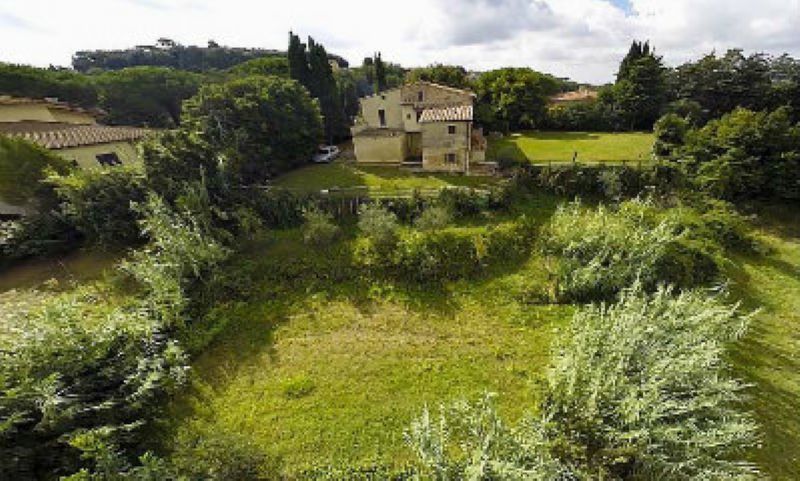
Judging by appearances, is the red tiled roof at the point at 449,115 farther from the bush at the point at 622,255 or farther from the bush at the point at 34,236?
the bush at the point at 34,236

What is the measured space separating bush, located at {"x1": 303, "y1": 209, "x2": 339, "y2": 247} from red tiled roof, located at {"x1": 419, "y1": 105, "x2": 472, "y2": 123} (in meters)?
12.0

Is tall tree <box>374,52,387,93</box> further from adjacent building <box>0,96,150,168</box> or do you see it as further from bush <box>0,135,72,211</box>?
bush <box>0,135,72,211</box>

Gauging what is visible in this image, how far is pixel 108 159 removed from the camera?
3142cm

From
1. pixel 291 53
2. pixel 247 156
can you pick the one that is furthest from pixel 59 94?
pixel 247 156

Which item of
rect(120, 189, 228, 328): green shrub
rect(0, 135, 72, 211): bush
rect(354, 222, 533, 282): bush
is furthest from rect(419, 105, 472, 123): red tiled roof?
rect(0, 135, 72, 211): bush

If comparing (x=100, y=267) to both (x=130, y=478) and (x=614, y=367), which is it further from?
(x=614, y=367)

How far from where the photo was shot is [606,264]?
20.5m

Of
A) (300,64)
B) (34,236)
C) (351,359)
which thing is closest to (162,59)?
(300,64)

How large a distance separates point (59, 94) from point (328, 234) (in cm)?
4782

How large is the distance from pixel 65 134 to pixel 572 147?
143 feet

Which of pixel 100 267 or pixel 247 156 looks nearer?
pixel 100 267

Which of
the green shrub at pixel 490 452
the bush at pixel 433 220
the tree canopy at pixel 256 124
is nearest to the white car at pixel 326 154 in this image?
the tree canopy at pixel 256 124

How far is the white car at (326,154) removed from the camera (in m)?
38.7

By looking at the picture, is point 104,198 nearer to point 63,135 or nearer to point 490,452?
point 63,135
